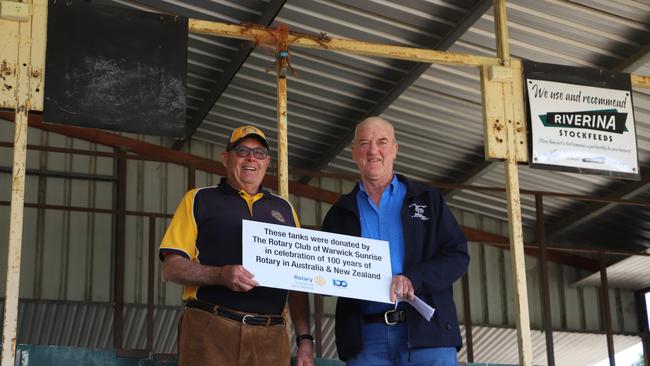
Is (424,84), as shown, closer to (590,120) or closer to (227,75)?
(227,75)

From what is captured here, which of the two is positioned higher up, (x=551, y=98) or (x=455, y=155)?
(x=455, y=155)

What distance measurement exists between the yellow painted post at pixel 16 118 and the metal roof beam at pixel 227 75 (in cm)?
455

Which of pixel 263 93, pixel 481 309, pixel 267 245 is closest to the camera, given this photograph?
pixel 267 245

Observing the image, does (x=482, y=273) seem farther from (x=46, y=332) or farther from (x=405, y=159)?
(x=46, y=332)

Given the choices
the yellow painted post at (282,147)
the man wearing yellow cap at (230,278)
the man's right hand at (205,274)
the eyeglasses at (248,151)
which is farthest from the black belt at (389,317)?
the yellow painted post at (282,147)

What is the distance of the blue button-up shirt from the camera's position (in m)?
5.67

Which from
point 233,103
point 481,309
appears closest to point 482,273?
point 481,309

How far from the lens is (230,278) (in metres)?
5.06

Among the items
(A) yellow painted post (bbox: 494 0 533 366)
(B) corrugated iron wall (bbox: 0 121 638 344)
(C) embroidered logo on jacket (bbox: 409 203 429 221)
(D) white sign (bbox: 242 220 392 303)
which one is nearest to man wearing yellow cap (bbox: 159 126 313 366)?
(D) white sign (bbox: 242 220 392 303)

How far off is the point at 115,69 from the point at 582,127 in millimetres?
3492

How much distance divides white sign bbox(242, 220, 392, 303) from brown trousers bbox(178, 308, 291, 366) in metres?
0.28

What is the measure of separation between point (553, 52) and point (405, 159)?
176 inches

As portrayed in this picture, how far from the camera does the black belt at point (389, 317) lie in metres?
5.40

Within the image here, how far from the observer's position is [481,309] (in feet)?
59.0
